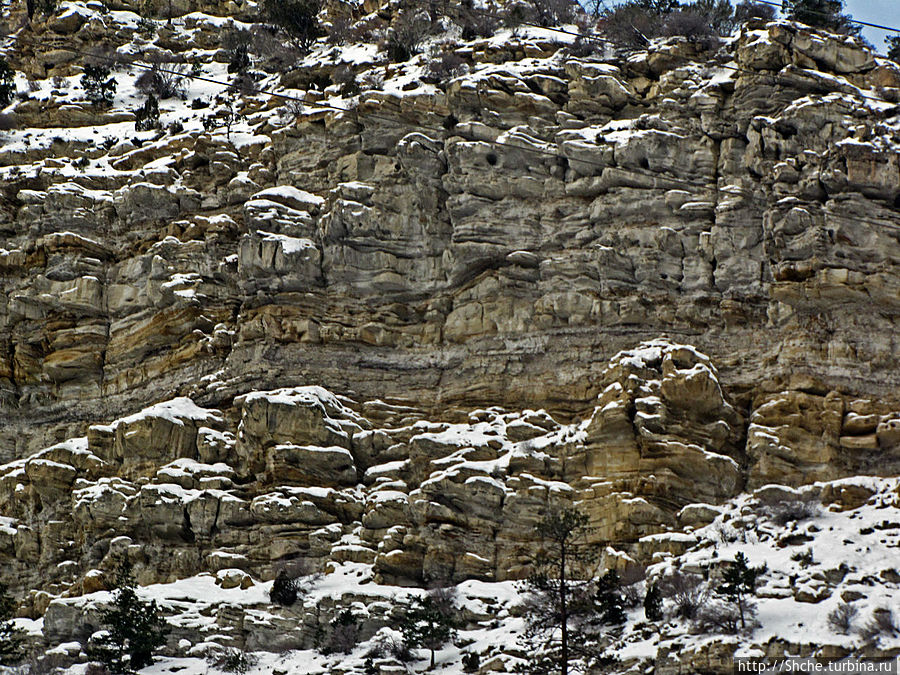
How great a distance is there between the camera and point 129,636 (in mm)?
32688

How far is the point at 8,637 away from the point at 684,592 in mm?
19149

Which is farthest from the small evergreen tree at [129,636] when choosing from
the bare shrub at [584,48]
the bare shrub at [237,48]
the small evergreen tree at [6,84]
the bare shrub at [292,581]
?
the bare shrub at [237,48]

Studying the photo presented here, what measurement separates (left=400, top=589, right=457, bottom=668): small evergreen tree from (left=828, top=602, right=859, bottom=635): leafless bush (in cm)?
974

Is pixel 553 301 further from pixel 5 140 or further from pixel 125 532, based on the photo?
pixel 5 140

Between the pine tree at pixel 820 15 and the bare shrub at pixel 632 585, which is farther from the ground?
the pine tree at pixel 820 15

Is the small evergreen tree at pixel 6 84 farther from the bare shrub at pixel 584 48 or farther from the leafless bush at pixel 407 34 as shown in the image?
the bare shrub at pixel 584 48

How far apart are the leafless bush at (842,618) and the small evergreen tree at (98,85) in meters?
41.0

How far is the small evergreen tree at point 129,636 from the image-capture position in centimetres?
3272

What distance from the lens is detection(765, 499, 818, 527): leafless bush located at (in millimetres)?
34438

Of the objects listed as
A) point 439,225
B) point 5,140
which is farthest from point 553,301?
point 5,140

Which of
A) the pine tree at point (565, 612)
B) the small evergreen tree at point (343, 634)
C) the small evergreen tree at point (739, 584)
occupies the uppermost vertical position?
the small evergreen tree at point (739, 584)

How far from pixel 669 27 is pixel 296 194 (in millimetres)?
16656

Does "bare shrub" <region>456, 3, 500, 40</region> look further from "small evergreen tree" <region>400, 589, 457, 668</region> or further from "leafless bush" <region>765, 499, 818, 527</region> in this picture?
"small evergreen tree" <region>400, 589, 457, 668</region>

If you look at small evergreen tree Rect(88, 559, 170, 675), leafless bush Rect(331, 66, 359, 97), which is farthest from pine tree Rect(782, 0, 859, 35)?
small evergreen tree Rect(88, 559, 170, 675)
